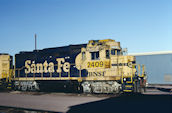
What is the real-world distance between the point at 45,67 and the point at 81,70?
12.5 ft

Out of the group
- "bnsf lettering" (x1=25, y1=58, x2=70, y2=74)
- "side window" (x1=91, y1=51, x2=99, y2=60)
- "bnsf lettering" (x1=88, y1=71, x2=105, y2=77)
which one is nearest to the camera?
"bnsf lettering" (x1=88, y1=71, x2=105, y2=77)

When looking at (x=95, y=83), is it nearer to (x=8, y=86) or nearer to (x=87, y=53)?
(x=87, y=53)

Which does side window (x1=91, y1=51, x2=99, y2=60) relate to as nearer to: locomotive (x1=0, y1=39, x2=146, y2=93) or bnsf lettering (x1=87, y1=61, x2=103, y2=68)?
locomotive (x1=0, y1=39, x2=146, y2=93)

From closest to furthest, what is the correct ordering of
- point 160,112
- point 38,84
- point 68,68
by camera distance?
point 160,112 < point 68,68 < point 38,84

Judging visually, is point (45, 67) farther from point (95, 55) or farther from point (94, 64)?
point (95, 55)

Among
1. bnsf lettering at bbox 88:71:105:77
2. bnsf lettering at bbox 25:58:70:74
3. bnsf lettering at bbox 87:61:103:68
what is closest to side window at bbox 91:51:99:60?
bnsf lettering at bbox 87:61:103:68

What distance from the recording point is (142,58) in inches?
1021

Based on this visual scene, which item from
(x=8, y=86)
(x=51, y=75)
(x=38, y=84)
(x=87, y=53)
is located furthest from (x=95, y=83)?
(x=8, y=86)

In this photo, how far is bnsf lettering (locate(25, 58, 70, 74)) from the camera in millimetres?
16219

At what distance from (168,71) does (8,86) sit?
1903 centimetres

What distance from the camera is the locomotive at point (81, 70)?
45.6 feet

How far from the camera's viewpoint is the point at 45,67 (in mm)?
17203

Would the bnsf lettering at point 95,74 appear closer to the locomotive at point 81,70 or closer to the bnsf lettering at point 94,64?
the locomotive at point 81,70

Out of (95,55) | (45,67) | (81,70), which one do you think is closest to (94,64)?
(95,55)
